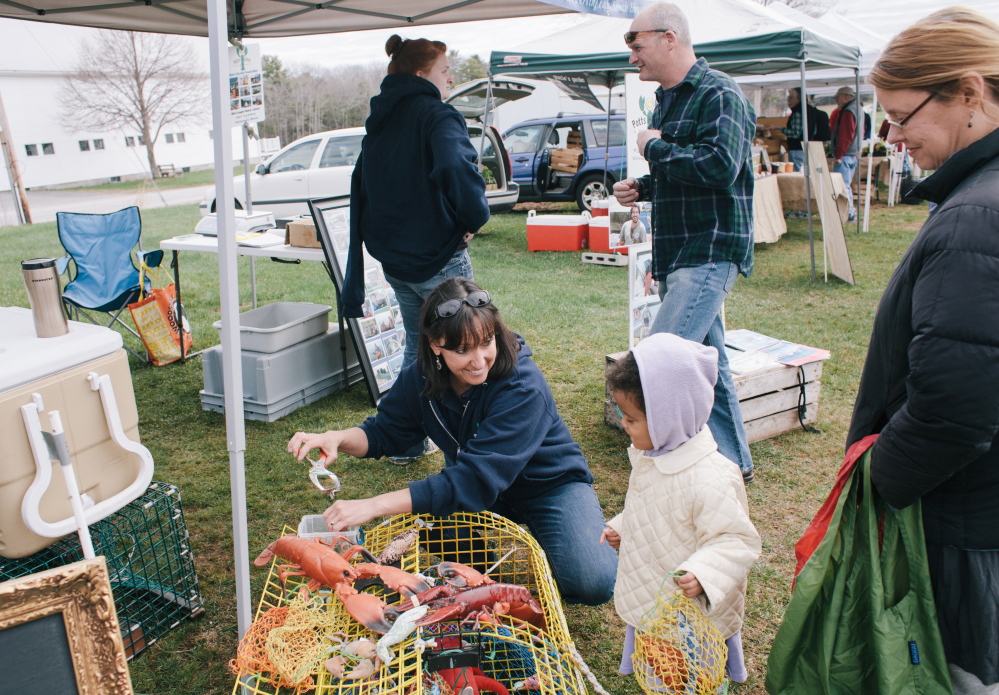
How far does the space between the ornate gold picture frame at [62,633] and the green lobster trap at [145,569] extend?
4.04 ft

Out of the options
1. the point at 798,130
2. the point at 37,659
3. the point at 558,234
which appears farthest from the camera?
the point at 798,130

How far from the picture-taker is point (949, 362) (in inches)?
43.7

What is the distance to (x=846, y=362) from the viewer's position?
476cm

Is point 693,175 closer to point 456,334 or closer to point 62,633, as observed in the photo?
point 456,334

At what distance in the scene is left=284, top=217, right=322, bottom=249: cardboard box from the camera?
4.19m

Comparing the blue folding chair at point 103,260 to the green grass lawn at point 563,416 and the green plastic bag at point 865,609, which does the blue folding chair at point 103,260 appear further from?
the green plastic bag at point 865,609

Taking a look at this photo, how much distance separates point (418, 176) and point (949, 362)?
2.31 metres

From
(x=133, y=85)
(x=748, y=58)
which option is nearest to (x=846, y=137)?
(x=748, y=58)

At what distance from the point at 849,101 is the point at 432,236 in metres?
9.75

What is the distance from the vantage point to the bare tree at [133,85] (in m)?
24.7

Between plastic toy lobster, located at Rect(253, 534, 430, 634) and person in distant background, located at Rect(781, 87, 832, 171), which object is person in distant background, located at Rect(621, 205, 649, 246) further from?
person in distant background, located at Rect(781, 87, 832, 171)

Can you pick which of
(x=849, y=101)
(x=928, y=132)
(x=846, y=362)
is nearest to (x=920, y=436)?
(x=928, y=132)

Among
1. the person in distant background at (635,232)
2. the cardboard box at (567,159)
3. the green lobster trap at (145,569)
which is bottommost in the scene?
the green lobster trap at (145,569)

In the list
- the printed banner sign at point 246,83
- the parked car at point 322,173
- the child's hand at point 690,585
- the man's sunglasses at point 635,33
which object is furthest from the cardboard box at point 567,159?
the child's hand at point 690,585
